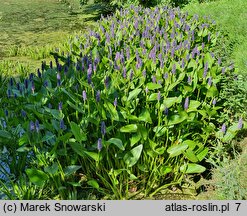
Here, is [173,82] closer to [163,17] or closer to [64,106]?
[64,106]

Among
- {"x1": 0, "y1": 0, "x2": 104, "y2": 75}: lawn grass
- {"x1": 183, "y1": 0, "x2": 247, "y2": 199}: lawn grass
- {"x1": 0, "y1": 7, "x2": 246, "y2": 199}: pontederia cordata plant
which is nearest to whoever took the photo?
{"x1": 183, "y1": 0, "x2": 247, "y2": 199}: lawn grass

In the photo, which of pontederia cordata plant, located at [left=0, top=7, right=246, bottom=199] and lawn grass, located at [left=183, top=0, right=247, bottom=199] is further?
pontederia cordata plant, located at [left=0, top=7, right=246, bottom=199]

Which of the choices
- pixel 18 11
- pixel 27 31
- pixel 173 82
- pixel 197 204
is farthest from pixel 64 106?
pixel 18 11

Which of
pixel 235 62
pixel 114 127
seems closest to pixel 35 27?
pixel 235 62

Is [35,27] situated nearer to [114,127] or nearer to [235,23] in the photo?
[235,23]

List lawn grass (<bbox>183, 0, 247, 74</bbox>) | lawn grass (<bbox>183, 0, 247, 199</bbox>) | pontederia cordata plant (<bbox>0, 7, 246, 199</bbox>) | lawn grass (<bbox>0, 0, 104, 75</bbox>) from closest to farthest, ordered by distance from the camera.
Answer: lawn grass (<bbox>183, 0, 247, 199</bbox>) < pontederia cordata plant (<bbox>0, 7, 246, 199</bbox>) < lawn grass (<bbox>183, 0, 247, 74</bbox>) < lawn grass (<bbox>0, 0, 104, 75</bbox>)

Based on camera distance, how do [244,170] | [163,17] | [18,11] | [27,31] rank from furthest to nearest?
1. [18,11]
2. [27,31]
3. [163,17]
4. [244,170]

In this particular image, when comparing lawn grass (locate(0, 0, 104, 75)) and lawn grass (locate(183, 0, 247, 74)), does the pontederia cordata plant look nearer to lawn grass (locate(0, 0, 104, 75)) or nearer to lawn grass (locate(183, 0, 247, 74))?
lawn grass (locate(183, 0, 247, 74))

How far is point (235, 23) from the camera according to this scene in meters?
7.28

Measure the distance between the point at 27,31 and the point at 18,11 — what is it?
19.2 ft

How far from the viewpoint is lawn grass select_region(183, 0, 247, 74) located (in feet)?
18.8

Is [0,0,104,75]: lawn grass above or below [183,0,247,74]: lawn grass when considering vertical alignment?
below

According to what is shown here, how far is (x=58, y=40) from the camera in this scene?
43.8ft

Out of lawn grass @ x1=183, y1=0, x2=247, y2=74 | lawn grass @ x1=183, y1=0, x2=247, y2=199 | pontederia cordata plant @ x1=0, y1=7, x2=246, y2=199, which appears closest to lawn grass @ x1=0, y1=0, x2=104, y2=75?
lawn grass @ x1=183, y1=0, x2=247, y2=74
